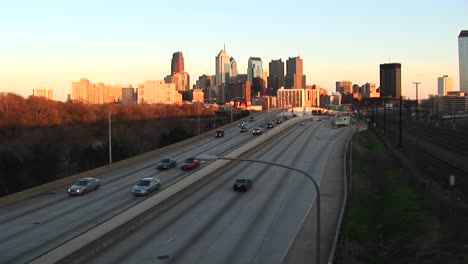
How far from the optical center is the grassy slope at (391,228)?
22267 mm

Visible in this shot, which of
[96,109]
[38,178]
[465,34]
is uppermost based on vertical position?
[465,34]

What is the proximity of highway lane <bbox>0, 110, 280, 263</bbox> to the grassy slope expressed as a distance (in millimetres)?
14064

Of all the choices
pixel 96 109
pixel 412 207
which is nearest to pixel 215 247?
pixel 412 207

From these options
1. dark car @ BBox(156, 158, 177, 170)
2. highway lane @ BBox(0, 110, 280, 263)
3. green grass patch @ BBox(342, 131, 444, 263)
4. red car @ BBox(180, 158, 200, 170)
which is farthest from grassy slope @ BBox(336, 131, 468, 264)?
dark car @ BBox(156, 158, 177, 170)

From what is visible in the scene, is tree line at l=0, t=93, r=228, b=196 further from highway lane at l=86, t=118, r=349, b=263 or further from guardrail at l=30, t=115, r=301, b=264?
highway lane at l=86, t=118, r=349, b=263

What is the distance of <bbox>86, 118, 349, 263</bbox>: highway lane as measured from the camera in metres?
23.0

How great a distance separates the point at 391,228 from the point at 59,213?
2005cm

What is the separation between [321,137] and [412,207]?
53.7 m

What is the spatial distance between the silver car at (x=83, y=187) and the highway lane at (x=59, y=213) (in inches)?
19.3

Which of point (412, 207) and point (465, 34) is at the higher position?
point (465, 34)

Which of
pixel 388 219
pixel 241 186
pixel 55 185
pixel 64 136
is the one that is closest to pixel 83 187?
pixel 55 185

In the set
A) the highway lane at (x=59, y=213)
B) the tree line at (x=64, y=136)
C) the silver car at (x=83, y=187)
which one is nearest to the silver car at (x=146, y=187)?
the highway lane at (x=59, y=213)

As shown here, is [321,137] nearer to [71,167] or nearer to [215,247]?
[71,167]

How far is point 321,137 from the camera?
279ft
